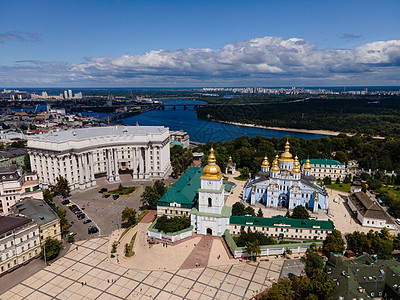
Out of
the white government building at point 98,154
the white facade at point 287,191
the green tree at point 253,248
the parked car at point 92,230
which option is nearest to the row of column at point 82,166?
the white government building at point 98,154

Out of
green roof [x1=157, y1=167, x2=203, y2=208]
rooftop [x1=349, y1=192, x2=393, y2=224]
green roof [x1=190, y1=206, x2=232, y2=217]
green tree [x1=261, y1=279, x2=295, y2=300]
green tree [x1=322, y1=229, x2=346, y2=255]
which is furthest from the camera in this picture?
green roof [x1=157, y1=167, x2=203, y2=208]

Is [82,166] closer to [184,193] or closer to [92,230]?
[92,230]

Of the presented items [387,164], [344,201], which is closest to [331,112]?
[387,164]

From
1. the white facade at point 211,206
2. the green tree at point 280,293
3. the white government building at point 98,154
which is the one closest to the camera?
the green tree at point 280,293

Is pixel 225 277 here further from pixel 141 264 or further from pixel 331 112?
pixel 331 112

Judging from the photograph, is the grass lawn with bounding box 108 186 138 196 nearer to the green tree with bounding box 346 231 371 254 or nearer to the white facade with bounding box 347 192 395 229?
the green tree with bounding box 346 231 371 254

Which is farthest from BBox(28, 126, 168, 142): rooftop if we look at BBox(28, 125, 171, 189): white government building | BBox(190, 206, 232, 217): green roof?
BBox(190, 206, 232, 217): green roof

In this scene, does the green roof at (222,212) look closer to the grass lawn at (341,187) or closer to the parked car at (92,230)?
the parked car at (92,230)
